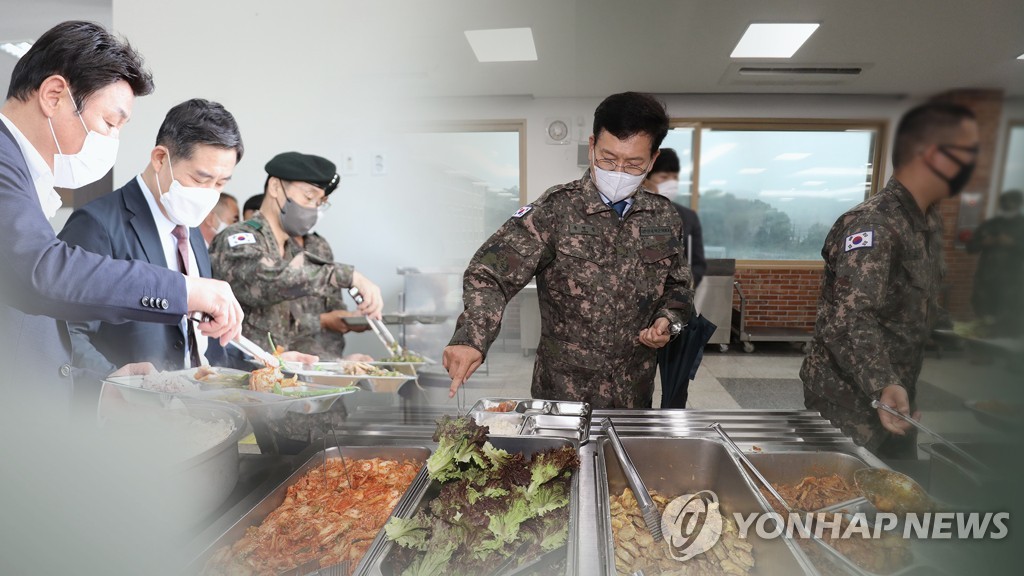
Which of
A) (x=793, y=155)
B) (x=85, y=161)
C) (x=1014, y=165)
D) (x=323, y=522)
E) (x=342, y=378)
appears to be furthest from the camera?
(x=342, y=378)

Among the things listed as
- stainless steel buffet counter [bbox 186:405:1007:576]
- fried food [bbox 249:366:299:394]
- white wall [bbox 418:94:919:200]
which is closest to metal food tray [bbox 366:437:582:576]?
stainless steel buffet counter [bbox 186:405:1007:576]

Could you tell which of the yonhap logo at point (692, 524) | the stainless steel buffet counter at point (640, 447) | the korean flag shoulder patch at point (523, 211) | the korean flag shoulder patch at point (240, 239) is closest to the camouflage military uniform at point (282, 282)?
the korean flag shoulder patch at point (240, 239)

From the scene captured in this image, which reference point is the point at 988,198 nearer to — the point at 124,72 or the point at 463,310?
the point at 463,310

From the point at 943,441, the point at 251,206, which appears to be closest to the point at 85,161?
the point at 251,206

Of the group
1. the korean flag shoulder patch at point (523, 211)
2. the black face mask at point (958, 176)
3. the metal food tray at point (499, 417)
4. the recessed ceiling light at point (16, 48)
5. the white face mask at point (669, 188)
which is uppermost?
the recessed ceiling light at point (16, 48)

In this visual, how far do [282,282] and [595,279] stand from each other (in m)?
0.84

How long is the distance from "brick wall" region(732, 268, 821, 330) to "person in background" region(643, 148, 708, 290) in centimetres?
14

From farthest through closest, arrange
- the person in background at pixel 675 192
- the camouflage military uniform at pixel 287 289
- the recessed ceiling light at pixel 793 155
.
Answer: the person in background at pixel 675 192
the camouflage military uniform at pixel 287 289
the recessed ceiling light at pixel 793 155

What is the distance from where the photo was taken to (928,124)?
2.06 feet

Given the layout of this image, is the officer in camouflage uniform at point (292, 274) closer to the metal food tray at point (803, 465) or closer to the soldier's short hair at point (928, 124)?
the metal food tray at point (803, 465)

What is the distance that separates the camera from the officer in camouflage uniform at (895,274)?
2.05 ft

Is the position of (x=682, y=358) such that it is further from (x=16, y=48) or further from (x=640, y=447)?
(x=16, y=48)

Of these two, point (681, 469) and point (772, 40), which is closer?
point (772, 40)

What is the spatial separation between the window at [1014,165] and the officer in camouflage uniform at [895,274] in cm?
3
